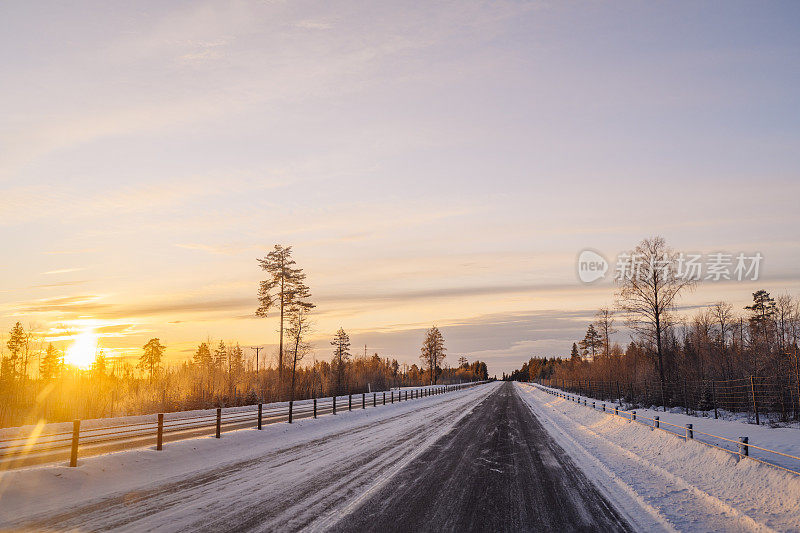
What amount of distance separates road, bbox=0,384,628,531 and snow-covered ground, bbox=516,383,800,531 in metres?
0.65

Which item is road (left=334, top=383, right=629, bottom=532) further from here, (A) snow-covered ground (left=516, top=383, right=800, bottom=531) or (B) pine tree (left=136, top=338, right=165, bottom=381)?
(B) pine tree (left=136, top=338, right=165, bottom=381)

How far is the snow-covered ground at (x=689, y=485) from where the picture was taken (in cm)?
784

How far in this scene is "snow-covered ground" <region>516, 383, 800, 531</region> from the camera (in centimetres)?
784

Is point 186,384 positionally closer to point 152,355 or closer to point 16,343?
point 16,343

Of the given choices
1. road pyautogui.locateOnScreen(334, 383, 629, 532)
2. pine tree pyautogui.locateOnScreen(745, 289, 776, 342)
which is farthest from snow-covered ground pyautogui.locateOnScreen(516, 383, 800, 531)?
pine tree pyautogui.locateOnScreen(745, 289, 776, 342)

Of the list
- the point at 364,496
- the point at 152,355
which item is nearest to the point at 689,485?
the point at 364,496

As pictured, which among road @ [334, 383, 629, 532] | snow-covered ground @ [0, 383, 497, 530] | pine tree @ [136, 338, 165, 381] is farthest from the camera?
pine tree @ [136, 338, 165, 381]

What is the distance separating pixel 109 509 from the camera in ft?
27.7

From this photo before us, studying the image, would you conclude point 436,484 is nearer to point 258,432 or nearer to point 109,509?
point 109,509

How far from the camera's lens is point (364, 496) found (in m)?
8.98

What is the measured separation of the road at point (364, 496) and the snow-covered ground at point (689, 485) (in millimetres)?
650

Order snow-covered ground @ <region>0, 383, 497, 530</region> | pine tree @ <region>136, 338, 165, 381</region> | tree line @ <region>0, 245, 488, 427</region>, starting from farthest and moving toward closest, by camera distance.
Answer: pine tree @ <region>136, 338, 165, 381</region> → tree line @ <region>0, 245, 488, 427</region> → snow-covered ground @ <region>0, 383, 497, 530</region>

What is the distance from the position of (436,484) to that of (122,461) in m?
8.21

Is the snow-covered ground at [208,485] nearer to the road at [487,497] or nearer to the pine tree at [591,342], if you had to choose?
the road at [487,497]
